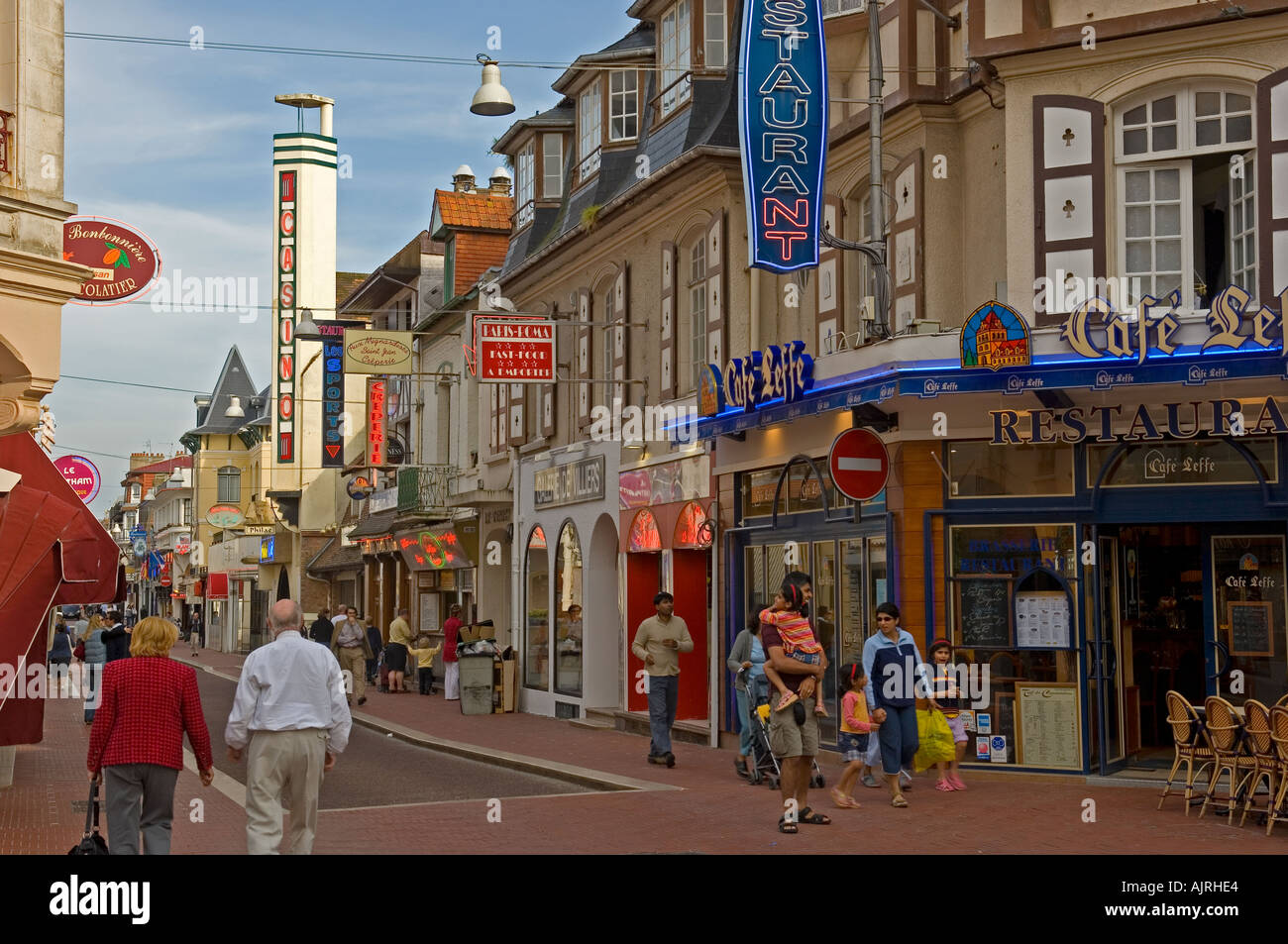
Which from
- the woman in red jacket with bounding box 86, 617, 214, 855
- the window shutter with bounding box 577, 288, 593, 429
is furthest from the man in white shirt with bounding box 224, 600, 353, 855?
the window shutter with bounding box 577, 288, 593, 429

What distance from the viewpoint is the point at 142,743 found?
870 cm

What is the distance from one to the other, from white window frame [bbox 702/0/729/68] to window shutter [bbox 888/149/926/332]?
4961 mm

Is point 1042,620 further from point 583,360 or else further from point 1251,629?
point 583,360

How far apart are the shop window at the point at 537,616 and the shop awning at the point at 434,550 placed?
405 centimetres

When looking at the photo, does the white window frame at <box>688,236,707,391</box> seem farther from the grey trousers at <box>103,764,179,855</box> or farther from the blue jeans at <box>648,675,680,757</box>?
the grey trousers at <box>103,764,179,855</box>

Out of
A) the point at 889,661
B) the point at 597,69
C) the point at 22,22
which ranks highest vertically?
the point at 597,69

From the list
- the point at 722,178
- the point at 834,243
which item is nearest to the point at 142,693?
the point at 834,243

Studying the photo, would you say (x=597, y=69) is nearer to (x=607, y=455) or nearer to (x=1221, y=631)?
(x=607, y=455)

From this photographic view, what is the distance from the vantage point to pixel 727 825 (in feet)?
40.1

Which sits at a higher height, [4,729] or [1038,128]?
[1038,128]

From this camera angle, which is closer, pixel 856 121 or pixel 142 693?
pixel 142 693

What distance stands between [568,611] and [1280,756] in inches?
558

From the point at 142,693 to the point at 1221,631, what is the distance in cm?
970

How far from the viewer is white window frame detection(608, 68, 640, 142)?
23359 millimetres
